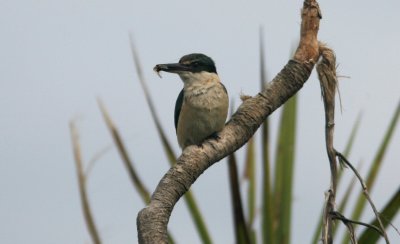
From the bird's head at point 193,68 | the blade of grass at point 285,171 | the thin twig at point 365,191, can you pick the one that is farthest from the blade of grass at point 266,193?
the thin twig at point 365,191

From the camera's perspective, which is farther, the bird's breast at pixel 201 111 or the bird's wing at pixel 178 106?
the bird's wing at pixel 178 106

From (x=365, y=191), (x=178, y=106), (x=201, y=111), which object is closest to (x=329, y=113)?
(x=365, y=191)

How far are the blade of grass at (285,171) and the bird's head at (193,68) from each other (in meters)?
1.01

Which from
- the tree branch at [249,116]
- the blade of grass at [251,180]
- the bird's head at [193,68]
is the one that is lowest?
the blade of grass at [251,180]

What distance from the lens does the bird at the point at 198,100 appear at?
A: 6910 mm

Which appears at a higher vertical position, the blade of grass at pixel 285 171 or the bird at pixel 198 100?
the bird at pixel 198 100

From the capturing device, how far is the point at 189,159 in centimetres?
414

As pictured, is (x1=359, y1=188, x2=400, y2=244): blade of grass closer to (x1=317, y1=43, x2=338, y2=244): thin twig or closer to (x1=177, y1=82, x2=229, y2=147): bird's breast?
(x1=317, y1=43, x2=338, y2=244): thin twig

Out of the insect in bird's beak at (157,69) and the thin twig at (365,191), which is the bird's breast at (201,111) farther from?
the thin twig at (365,191)

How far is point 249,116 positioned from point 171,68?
2139mm

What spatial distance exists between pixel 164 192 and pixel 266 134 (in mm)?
2312

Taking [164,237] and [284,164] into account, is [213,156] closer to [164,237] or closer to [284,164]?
[164,237]

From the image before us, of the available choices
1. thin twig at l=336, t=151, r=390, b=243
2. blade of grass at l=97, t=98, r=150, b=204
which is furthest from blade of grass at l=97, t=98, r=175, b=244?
thin twig at l=336, t=151, r=390, b=243

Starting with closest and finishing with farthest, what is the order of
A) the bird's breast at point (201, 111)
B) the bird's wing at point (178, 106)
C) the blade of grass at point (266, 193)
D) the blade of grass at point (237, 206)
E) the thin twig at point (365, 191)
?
the thin twig at point (365, 191), the blade of grass at point (237, 206), the blade of grass at point (266, 193), the bird's breast at point (201, 111), the bird's wing at point (178, 106)
